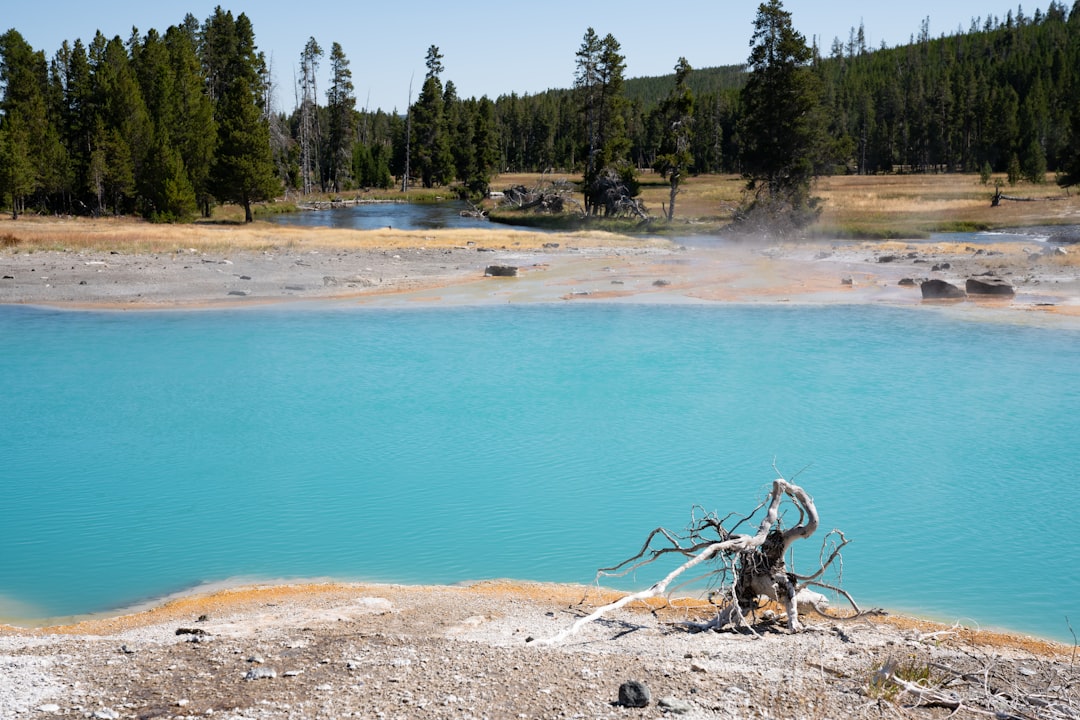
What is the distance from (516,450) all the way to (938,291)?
19648mm

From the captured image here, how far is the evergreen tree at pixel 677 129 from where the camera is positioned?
177 ft

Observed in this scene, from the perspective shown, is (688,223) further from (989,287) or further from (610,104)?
(989,287)

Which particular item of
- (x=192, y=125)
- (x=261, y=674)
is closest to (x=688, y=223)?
(x=192, y=125)

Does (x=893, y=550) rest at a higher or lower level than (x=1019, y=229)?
lower

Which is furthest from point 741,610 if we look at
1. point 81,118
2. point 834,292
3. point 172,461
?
point 81,118

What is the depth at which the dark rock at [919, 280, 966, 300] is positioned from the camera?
2970 cm

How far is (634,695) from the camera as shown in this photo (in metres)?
5.38

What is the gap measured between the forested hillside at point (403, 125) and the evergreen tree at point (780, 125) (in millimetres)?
855

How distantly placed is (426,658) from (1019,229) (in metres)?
57.1

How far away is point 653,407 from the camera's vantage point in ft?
59.0

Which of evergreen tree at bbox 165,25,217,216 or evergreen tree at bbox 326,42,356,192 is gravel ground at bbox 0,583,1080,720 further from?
evergreen tree at bbox 326,42,356,192

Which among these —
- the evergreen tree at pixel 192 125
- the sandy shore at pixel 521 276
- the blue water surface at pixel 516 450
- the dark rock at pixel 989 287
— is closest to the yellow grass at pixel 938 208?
the sandy shore at pixel 521 276

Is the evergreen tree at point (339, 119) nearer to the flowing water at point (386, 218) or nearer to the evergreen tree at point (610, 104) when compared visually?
the flowing water at point (386, 218)

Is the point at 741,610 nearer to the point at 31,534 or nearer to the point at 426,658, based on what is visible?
the point at 426,658
